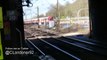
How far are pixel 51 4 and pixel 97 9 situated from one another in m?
48.3

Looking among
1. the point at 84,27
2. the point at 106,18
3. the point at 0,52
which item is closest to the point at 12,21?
the point at 0,52

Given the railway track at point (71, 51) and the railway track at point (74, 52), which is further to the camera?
the railway track at point (74, 52)

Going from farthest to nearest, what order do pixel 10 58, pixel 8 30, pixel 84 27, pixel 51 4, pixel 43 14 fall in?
pixel 43 14
pixel 51 4
pixel 84 27
pixel 8 30
pixel 10 58

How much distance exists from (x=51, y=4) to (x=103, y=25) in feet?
160

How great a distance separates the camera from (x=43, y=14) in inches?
3952

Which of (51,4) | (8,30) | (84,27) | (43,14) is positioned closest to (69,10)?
(51,4)

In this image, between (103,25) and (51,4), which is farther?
(51,4)

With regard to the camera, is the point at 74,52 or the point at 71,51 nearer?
the point at 74,52

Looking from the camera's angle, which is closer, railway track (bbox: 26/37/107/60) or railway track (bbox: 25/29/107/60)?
railway track (bbox: 25/29/107/60)

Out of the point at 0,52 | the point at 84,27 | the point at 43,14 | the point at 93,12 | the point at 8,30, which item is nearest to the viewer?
the point at 0,52

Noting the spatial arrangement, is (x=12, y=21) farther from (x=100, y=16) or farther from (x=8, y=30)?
(x=100, y=16)

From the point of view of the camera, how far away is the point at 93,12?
30.3 metres

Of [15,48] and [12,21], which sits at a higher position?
[12,21]

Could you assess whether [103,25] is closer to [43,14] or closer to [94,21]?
[94,21]
